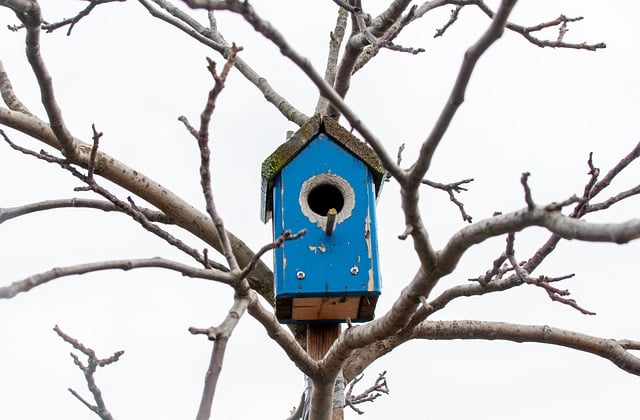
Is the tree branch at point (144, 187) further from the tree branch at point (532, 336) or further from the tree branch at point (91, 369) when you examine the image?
the tree branch at point (91, 369)

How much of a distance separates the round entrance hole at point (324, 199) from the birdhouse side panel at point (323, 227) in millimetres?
20

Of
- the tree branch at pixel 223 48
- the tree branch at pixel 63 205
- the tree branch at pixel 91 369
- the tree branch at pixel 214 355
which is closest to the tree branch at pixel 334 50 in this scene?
the tree branch at pixel 223 48

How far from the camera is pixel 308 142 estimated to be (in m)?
Result: 3.41

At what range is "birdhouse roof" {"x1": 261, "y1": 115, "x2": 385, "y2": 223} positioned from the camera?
3377 mm

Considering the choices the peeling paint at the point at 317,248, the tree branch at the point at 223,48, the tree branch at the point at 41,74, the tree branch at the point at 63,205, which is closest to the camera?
the tree branch at the point at 41,74

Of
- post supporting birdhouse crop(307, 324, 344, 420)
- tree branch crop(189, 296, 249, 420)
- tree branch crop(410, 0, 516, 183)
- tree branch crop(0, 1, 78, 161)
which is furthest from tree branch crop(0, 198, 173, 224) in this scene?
tree branch crop(410, 0, 516, 183)

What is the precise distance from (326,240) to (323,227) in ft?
0.18

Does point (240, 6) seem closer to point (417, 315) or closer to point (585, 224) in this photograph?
point (585, 224)

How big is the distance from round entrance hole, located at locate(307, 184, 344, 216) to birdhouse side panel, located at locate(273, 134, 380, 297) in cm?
2

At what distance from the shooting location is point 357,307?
130 inches

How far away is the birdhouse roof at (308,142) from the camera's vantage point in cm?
338

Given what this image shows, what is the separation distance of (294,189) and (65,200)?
3.01 feet

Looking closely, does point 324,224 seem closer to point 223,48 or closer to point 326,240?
point 326,240

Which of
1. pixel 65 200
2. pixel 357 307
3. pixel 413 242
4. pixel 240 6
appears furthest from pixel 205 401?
pixel 357 307
